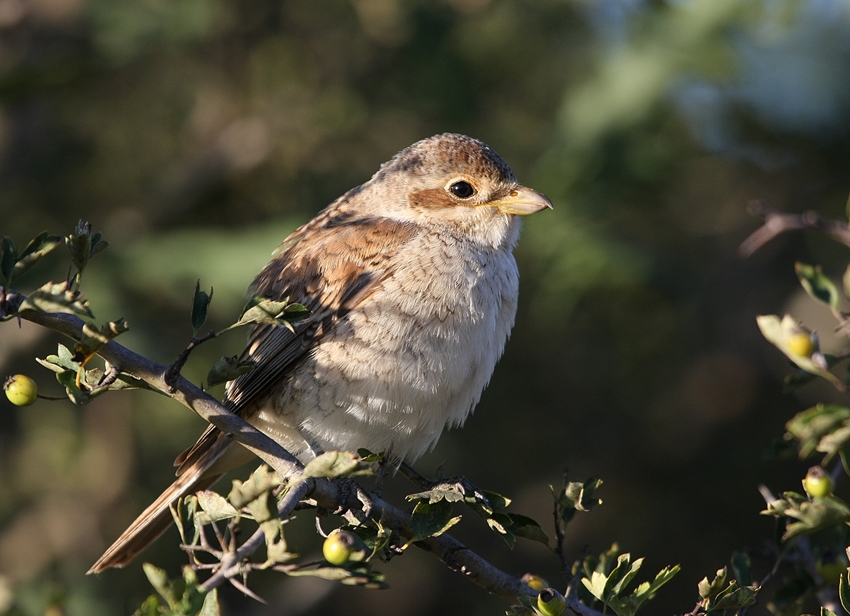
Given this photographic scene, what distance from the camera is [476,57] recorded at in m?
6.46

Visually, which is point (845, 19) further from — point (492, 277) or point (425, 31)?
point (492, 277)

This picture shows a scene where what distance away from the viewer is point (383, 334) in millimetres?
3561

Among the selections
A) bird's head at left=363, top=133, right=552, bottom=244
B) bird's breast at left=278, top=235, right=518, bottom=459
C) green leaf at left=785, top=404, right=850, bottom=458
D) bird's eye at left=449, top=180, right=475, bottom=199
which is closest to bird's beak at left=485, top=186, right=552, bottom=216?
bird's head at left=363, top=133, right=552, bottom=244

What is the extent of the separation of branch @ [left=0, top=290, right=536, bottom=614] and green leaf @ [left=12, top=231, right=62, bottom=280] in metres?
0.06

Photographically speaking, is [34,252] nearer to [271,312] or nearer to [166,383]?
[166,383]

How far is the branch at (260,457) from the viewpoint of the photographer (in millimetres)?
2047

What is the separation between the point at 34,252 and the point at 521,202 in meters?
2.37

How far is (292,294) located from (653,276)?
2432 mm

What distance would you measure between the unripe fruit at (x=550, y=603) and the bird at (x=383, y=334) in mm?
1288

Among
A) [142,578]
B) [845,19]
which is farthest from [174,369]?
[845,19]

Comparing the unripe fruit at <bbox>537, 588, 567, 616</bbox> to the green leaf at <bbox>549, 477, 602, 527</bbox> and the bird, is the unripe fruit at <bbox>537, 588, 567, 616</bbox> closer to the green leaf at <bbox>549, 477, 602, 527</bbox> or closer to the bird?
the green leaf at <bbox>549, 477, 602, 527</bbox>

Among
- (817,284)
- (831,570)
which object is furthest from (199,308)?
(831,570)

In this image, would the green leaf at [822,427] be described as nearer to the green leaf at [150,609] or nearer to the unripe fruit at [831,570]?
the unripe fruit at [831,570]

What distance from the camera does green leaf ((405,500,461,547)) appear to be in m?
2.50
